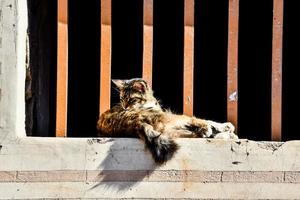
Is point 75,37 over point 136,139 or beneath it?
over

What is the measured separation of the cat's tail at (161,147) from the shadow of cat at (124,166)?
6 cm

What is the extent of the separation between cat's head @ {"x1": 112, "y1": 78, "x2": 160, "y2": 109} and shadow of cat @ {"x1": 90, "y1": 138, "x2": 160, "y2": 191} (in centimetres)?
50

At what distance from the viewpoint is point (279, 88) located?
4055 mm

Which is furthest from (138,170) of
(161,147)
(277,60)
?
(277,60)

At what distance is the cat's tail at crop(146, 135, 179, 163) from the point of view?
372 centimetres

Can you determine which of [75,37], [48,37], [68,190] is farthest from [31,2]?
[68,190]

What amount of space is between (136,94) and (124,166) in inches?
24.5

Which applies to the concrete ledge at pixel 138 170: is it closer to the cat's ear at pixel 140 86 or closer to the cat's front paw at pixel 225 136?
the cat's front paw at pixel 225 136

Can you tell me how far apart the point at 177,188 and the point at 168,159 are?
0.18m

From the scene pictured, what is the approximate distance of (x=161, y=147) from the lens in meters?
3.73

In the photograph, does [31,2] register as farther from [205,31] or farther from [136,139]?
[205,31]

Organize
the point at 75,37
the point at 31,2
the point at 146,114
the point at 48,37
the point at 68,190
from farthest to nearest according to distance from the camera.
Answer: the point at 75,37 → the point at 48,37 → the point at 31,2 → the point at 146,114 → the point at 68,190

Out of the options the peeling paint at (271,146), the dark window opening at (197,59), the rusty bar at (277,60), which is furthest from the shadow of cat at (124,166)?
the dark window opening at (197,59)

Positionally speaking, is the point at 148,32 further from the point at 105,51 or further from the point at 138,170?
the point at 138,170
